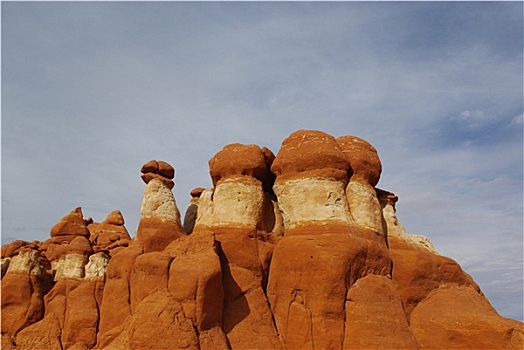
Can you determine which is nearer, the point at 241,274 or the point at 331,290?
the point at 331,290

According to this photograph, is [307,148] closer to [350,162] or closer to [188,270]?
[350,162]

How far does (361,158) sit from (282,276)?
624cm

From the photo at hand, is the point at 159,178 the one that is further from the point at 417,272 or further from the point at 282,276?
the point at 417,272

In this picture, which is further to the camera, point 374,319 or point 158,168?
point 158,168

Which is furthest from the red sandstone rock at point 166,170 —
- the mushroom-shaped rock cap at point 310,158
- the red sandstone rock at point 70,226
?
the red sandstone rock at point 70,226

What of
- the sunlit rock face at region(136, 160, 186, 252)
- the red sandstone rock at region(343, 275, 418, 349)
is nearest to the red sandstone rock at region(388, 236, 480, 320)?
the red sandstone rock at region(343, 275, 418, 349)

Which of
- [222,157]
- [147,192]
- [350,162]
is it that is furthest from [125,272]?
[350,162]

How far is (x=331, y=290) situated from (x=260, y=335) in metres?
3.09

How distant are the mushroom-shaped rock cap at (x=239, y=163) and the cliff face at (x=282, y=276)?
0.07m

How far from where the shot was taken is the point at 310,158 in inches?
805

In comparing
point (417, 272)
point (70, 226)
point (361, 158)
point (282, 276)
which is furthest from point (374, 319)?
point (70, 226)

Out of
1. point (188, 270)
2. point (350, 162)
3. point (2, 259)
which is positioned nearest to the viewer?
point (188, 270)

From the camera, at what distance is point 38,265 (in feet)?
90.6

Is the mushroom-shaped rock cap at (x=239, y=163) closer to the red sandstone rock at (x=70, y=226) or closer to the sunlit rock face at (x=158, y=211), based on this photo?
the sunlit rock face at (x=158, y=211)
